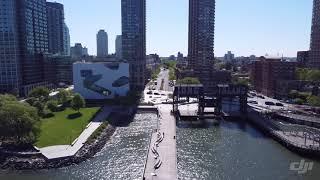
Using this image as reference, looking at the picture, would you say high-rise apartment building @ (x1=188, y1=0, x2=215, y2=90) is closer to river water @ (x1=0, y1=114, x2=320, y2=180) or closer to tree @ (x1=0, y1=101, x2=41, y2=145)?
river water @ (x1=0, y1=114, x2=320, y2=180)

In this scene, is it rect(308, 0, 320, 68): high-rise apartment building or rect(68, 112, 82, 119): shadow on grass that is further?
rect(308, 0, 320, 68): high-rise apartment building

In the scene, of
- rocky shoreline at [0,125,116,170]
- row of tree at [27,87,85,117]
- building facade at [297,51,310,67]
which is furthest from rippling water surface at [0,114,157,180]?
building facade at [297,51,310,67]

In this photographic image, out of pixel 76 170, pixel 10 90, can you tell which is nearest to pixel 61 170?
pixel 76 170

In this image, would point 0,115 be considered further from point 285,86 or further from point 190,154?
point 285,86

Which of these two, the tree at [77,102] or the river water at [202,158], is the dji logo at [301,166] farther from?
the tree at [77,102]

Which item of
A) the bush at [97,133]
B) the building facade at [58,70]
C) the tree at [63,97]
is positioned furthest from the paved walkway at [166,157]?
the building facade at [58,70]

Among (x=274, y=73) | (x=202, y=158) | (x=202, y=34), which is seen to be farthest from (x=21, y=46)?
(x=202, y=158)

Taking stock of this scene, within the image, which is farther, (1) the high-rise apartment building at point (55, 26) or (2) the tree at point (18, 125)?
(1) the high-rise apartment building at point (55, 26)
